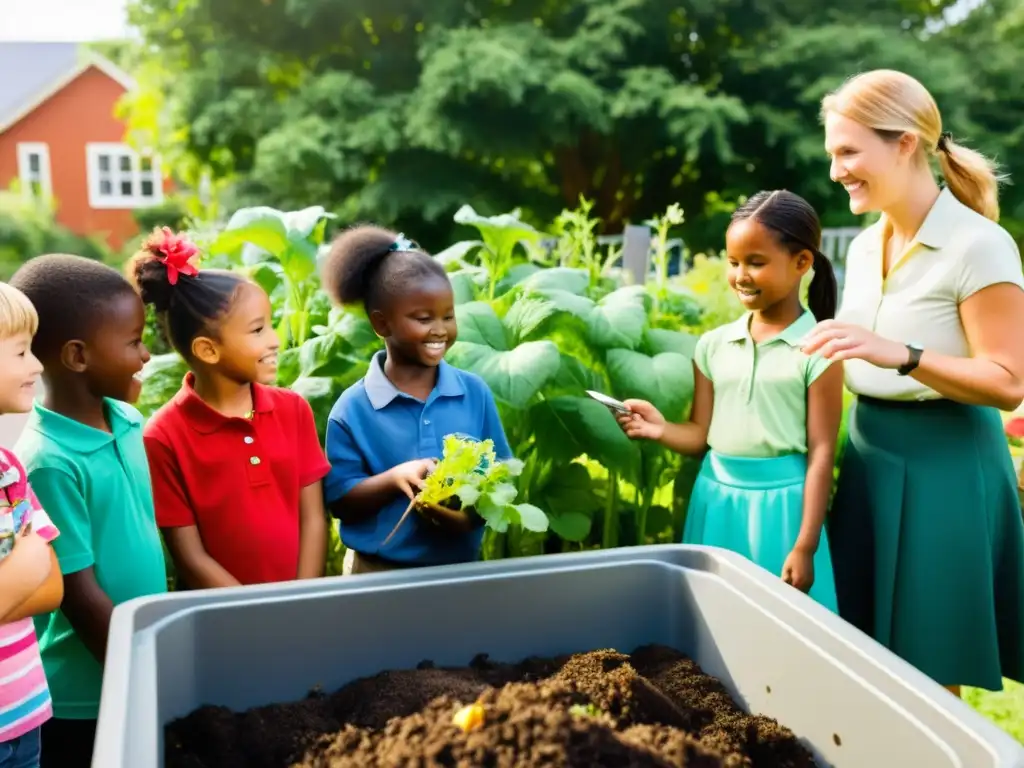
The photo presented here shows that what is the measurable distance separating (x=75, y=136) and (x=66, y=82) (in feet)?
3.74

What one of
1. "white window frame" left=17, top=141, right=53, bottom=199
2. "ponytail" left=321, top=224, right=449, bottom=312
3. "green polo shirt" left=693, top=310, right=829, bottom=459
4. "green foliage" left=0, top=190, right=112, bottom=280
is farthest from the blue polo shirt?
"white window frame" left=17, top=141, right=53, bottom=199

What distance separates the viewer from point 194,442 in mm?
1703

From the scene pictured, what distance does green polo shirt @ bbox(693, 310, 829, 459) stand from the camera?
2.01 metres

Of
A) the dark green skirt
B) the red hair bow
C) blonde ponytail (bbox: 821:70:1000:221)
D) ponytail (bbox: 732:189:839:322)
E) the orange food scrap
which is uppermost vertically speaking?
blonde ponytail (bbox: 821:70:1000:221)

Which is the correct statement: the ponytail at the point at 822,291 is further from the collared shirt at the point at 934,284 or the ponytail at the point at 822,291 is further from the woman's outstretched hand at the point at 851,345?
the woman's outstretched hand at the point at 851,345

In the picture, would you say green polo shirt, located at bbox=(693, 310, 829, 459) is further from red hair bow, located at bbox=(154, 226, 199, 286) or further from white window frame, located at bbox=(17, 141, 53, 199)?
white window frame, located at bbox=(17, 141, 53, 199)

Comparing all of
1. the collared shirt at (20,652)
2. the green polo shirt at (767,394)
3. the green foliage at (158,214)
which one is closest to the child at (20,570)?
the collared shirt at (20,652)

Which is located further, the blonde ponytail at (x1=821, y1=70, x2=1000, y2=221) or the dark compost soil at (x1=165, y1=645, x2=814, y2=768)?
the blonde ponytail at (x1=821, y1=70, x2=1000, y2=221)

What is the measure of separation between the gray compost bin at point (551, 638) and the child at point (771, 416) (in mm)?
795

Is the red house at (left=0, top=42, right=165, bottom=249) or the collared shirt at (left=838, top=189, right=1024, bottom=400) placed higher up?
the red house at (left=0, top=42, right=165, bottom=249)

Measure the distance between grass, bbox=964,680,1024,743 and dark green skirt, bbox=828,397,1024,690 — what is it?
1.53 feet

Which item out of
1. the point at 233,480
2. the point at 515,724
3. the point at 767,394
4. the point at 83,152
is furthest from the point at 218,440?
the point at 83,152

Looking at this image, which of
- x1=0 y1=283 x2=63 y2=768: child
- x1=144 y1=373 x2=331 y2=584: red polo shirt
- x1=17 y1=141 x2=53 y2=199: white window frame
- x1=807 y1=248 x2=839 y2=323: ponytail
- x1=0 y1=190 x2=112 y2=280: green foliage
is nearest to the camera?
x1=0 y1=283 x2=63 y2=768: child

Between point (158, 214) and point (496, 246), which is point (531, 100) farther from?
point (496, 246)
